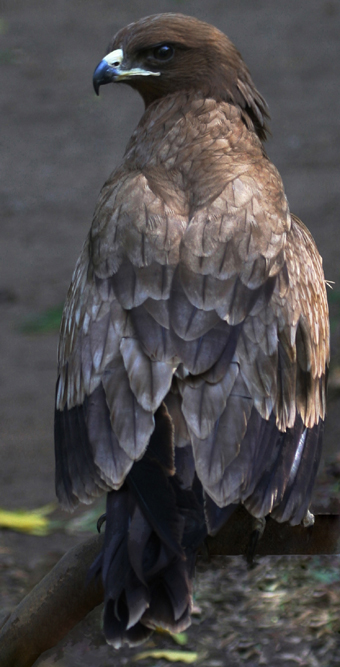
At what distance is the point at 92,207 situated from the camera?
28.2 ft

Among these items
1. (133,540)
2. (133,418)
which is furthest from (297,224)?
(133,540)

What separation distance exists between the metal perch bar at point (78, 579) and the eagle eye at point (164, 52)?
1.63m

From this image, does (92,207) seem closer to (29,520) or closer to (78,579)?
(29,520)

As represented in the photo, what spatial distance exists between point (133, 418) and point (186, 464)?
0.63 feet

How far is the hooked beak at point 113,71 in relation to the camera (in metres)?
3.43

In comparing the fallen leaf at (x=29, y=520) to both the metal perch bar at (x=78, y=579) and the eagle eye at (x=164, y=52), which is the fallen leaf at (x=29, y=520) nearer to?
the metal perch bar at (x=78, y=579)

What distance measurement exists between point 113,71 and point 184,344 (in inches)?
51.9

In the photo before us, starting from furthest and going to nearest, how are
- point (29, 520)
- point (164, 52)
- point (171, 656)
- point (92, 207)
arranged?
point (92, 207), point (29, 520), point (171, 656), point (164, 52)

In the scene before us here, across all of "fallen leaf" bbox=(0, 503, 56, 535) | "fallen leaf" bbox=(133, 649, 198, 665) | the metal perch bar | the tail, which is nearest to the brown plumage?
the tail

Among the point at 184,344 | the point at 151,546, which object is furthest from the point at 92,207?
the point at 151,546

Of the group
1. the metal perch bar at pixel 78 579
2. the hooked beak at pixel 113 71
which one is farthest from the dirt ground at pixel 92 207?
the hooked beak at pixel 113 71

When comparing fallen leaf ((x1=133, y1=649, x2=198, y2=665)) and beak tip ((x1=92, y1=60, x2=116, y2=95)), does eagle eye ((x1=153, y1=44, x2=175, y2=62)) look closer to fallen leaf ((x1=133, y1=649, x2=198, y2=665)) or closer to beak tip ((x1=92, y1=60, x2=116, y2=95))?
beak tip ((x1=92, y1=60, x2=116, y2=95))

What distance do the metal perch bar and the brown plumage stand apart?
0.47 ft

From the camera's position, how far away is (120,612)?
2.19 meters
